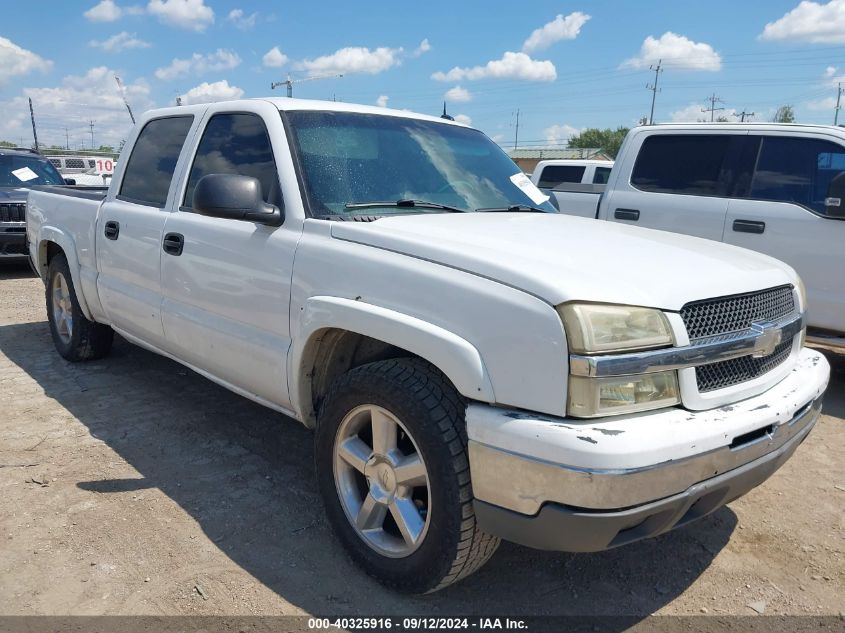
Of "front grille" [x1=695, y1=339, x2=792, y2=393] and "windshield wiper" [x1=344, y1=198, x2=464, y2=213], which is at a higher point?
"windshield wiper" [x1=344, y1=198, x2=464, y2=213]

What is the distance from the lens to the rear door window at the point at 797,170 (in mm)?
5430

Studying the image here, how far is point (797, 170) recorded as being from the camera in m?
5.57

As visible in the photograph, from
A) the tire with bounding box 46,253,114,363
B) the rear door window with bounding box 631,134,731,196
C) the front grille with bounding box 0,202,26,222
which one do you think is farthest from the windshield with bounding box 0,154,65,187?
the rear door window with bounding box 631,134,731,196

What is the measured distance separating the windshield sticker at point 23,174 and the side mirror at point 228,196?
9.51 meters

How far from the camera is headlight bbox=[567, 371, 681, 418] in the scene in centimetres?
209

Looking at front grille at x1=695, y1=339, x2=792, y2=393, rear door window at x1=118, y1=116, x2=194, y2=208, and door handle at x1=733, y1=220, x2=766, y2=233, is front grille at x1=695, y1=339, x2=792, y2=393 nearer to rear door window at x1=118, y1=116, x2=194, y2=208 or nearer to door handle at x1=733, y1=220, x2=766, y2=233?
rear door window at x1=118, y1=116, x2=194, y2=208

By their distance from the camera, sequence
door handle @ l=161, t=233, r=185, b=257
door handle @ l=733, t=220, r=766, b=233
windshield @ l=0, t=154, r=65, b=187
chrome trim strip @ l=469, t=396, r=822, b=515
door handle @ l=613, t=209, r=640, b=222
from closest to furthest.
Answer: chrome trim strip @ l=469, t=396, r=822, b=515 < door handle @ l=161, t=233, r=185, b=257 < door handle @ l=733, t=220, r=766, b=233 < door handle @ l=613, t=209, r=640, b=222 < windshield @ l=0, t=154, r=65, b=187

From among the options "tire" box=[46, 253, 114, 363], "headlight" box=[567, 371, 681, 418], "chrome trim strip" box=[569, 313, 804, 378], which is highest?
"chrome trim strip" box=[569, 313, 804, 378]

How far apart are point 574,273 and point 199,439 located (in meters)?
2.74

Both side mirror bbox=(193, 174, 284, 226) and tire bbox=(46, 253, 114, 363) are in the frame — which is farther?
tire bbox=(46, 253, 114, 363)

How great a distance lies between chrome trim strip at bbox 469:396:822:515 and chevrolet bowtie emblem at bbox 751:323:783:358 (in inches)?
13.6

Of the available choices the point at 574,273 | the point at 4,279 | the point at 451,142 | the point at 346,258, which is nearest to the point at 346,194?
the point at 346,258

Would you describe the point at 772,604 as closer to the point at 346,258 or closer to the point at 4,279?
the point at 346,258

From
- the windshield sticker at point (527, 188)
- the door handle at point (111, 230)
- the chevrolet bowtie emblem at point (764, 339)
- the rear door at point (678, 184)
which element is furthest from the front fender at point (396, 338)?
the rear door at point (678, 184)
